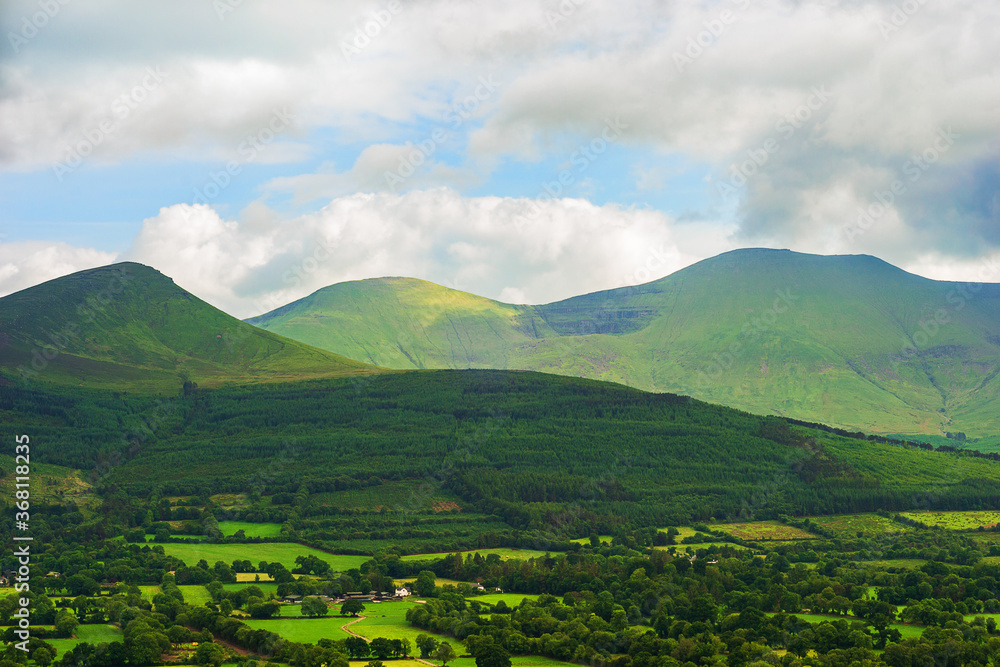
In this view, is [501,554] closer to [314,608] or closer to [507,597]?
[507,597]

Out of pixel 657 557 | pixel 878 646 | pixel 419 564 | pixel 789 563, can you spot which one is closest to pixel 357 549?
pixel 419 564

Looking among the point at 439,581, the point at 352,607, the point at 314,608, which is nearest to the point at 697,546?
the point at 439,581

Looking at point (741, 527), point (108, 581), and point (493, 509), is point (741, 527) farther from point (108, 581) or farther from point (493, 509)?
point (108, 581)

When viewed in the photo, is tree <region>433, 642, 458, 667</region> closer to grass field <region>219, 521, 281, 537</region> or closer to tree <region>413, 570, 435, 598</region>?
tree <region>413, 570, 435, 598</region>

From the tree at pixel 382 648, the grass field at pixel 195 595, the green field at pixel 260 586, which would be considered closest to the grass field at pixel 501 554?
the green field at pixel 260 586

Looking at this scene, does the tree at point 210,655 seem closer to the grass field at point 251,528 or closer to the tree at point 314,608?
the tree at point 314,608
